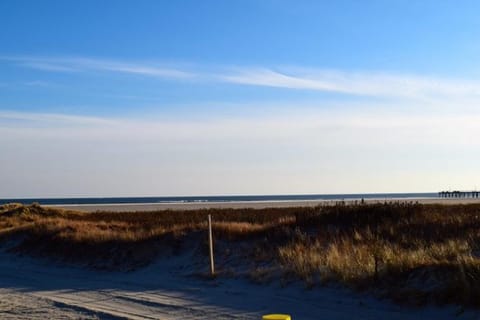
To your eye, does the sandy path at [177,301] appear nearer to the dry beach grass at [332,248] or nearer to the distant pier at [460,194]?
the dry beach grass at [332,248]

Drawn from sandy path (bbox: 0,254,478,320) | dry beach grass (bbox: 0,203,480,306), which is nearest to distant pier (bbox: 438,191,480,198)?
dry beach grass (bbox: 0,203,480,306)

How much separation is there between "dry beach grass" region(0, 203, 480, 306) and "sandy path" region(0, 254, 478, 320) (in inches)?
17.6

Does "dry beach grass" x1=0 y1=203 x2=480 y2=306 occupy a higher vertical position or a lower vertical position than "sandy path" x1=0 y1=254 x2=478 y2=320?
higher

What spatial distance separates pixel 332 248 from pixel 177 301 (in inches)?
186

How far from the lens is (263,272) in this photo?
49.3 feet

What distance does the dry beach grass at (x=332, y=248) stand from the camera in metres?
12.0

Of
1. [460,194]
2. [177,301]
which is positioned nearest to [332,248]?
[177,301]

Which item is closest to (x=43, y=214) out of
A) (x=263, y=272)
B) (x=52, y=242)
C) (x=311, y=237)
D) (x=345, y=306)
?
(x=52, y=242)

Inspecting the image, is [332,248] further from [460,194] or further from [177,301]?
[460,194]

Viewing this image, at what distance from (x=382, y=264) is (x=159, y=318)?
17.0ft

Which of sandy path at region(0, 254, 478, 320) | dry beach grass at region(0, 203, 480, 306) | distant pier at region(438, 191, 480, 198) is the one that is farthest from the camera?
distant pier at region(438, 191, 480, 198)

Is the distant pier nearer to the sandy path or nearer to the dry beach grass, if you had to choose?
the dry beach grass

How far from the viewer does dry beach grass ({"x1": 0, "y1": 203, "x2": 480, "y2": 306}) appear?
39.3 ft

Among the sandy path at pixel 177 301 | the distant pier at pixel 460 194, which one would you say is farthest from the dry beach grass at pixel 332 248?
the distant pier at pixel 460 194
